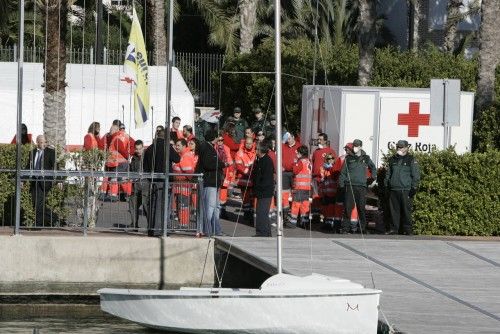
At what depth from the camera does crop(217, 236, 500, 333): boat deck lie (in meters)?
15.4

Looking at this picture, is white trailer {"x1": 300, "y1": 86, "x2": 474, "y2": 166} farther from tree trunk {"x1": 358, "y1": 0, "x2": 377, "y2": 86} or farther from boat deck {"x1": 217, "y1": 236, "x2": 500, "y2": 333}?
tree trunk {"x1": 358, "y1": 0, "x2": 377, "y2": 86}

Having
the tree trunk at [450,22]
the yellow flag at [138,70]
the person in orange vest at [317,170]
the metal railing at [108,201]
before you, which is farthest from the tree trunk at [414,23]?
the metal railing at [108,201]

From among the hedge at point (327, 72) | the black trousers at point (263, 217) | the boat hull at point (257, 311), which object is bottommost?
the boat hull at point (257, 311)

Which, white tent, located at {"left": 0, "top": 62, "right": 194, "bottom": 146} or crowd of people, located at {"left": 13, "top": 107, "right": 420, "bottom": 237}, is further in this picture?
white tent, located at {"left": 0, "top": 62, "right": 194, "bottom": 146}

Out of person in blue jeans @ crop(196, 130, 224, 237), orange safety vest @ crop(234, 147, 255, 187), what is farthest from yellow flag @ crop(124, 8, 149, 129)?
orange safety vest @ crop(234, 147, 255, 187)

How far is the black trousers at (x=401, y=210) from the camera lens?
75.3 ft

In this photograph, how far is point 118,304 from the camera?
16703mm

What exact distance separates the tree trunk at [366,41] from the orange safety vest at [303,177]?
975 centimetres

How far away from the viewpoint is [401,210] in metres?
23.2

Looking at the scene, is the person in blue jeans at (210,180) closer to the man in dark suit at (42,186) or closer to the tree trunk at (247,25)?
the man in dark suit at (42,186)

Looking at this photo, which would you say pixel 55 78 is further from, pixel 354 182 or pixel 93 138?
pixel 354 182

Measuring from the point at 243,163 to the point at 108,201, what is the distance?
466 centimetres

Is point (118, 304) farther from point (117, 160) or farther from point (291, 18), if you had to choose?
point (291, 18)

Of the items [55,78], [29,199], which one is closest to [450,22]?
[55,78]
